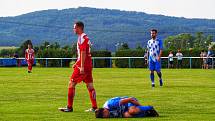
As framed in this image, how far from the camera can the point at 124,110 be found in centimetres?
1350

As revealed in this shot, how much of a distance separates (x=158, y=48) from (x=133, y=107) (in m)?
10.5

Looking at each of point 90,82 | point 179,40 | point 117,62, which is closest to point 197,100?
point 90,82

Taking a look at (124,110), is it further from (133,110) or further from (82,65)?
(82,65)

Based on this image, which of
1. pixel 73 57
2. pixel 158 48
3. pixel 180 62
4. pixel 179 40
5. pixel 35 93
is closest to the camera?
pixel 35 93

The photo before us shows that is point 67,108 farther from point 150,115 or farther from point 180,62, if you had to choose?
point 180,62

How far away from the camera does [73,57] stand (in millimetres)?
67688

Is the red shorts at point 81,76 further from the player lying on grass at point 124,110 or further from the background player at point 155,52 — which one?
the background player at point 155,52

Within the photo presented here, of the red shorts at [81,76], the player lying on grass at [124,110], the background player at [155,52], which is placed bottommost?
the player lying on grass at [124,110]

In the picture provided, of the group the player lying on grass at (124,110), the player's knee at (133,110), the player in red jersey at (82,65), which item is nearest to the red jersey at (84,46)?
the player in red jersey at (82,65)

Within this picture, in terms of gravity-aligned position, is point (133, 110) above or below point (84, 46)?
below

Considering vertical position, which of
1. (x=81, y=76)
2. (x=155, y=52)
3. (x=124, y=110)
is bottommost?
(x=124, y=110)

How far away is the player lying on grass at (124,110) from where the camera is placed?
13.4m

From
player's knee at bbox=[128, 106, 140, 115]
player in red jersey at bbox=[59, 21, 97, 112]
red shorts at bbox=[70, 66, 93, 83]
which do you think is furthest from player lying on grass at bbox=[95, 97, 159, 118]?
red shorts at bbox=[70, 66, 93, 83]

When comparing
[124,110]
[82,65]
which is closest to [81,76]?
[82,65]
